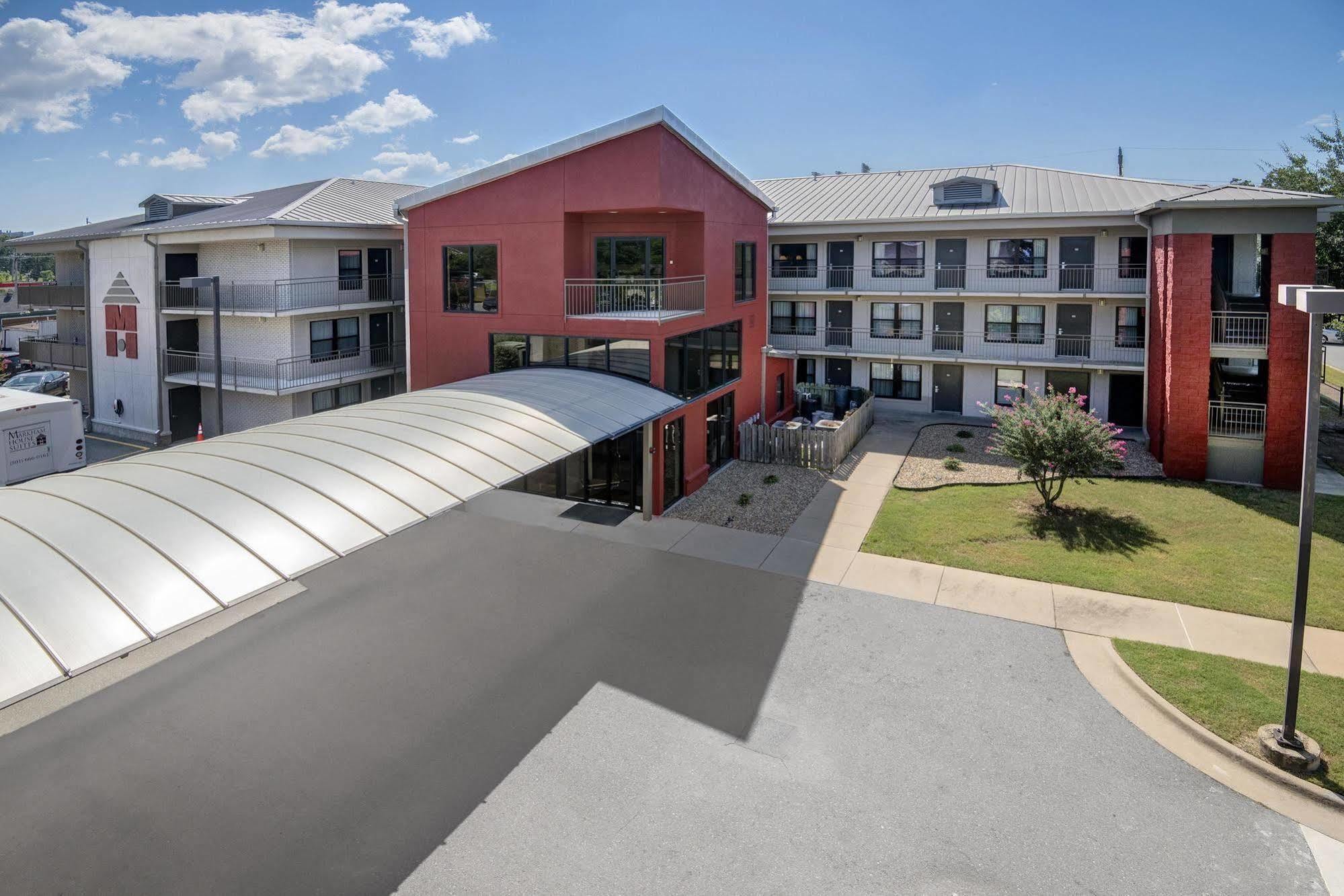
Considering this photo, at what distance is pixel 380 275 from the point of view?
30.0 m

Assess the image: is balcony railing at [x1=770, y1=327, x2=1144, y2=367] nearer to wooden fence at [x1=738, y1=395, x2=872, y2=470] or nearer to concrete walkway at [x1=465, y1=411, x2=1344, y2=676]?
wooden fence at [x1=738, y1=395, x2=872, y2=470]

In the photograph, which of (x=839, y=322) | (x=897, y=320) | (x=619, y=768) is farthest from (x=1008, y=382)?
(x=619, y=768)

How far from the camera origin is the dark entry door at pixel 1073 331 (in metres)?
28.6

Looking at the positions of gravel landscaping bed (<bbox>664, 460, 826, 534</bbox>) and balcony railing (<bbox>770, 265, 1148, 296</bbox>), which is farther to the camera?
balcony railing (<bbox>770, 265, 1148, 296</bbox>)

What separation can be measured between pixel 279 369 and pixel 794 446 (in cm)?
1750

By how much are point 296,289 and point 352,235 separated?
2.83 meters

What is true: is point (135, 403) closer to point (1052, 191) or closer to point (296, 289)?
point (296, 289)

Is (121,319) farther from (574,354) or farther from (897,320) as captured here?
(897,320)

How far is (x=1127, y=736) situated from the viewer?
33.7ft

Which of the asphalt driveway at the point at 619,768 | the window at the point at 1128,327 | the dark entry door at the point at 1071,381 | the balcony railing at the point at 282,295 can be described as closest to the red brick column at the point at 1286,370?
the window at the point at 1128,327

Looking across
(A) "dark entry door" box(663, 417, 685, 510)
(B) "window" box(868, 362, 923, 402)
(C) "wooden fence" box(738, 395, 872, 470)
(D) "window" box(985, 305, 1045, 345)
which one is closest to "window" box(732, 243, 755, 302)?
(C) "wooden fence" box(738, 395, 872, 470)

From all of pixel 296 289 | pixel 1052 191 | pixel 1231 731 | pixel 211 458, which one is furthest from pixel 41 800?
pixel 1052 191

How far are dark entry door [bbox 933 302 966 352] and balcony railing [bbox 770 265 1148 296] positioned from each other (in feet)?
2.69

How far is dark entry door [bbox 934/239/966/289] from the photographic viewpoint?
30156 mm
